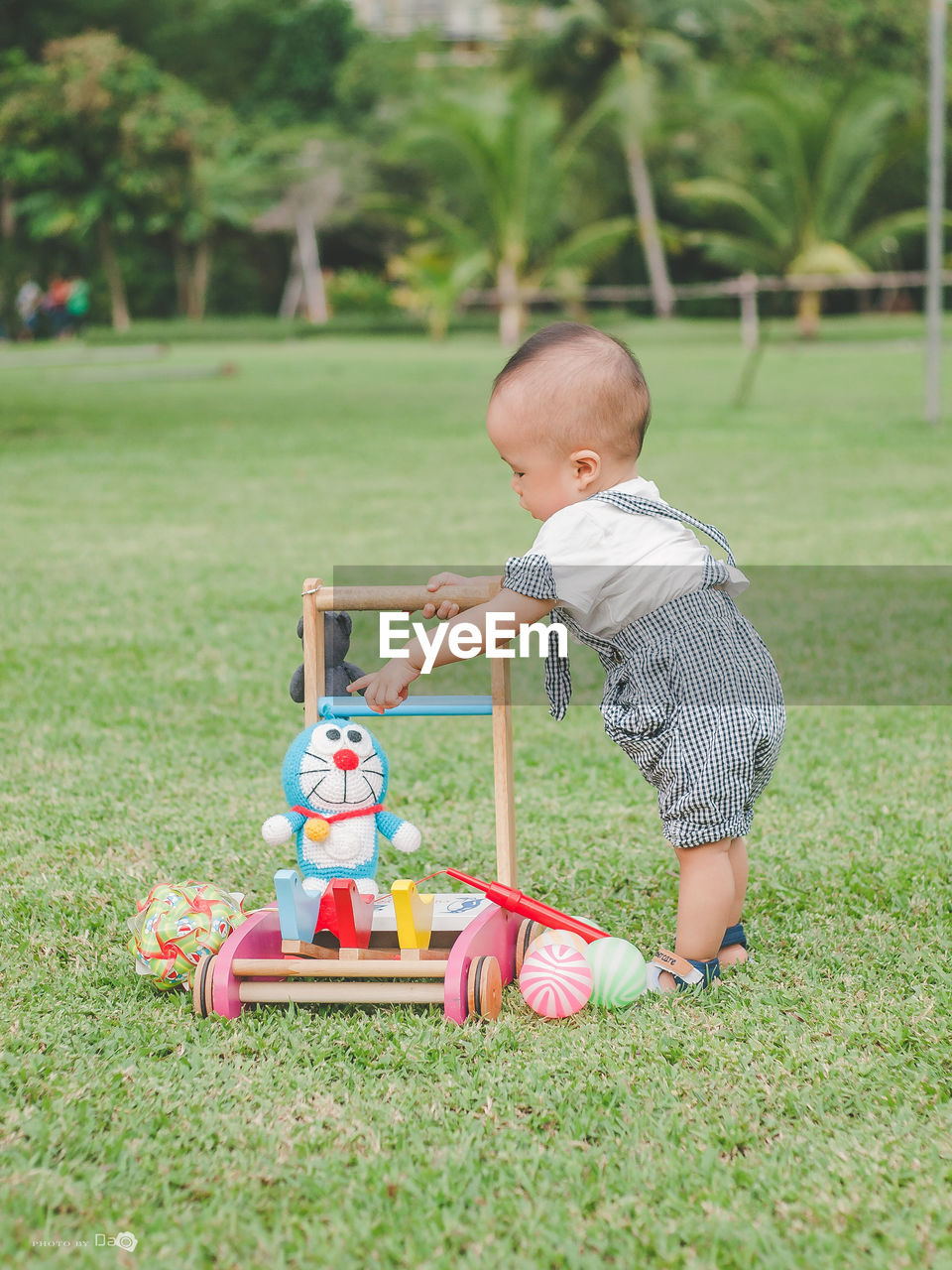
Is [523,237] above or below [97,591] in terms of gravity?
above

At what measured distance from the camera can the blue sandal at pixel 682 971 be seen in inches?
98.9

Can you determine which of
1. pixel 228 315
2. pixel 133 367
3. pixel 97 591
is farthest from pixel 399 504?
pixel 228 315

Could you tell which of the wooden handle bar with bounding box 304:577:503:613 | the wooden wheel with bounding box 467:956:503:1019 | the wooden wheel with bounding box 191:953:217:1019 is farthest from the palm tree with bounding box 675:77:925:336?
the wooden wheel with bounding box 191:953:217:1019

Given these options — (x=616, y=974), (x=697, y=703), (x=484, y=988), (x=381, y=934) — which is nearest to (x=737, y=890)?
(x=616, y=974)

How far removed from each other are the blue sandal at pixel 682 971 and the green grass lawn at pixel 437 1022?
0.14ft

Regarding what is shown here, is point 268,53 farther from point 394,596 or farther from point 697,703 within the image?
point 697,703

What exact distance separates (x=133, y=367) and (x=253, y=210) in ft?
48.3

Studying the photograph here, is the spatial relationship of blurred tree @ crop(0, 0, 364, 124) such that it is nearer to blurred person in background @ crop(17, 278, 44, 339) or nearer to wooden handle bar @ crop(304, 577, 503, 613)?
blurred person in background @ crop(17, 278, 44, 339)

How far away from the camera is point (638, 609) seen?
8.09 feet

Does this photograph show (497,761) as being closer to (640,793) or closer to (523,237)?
(640,793)

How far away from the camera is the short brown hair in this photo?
7.87ft

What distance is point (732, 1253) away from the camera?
1.76 meters

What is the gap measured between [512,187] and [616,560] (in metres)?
27.4

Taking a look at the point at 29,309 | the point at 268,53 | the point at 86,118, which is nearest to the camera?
the point at 86,118
